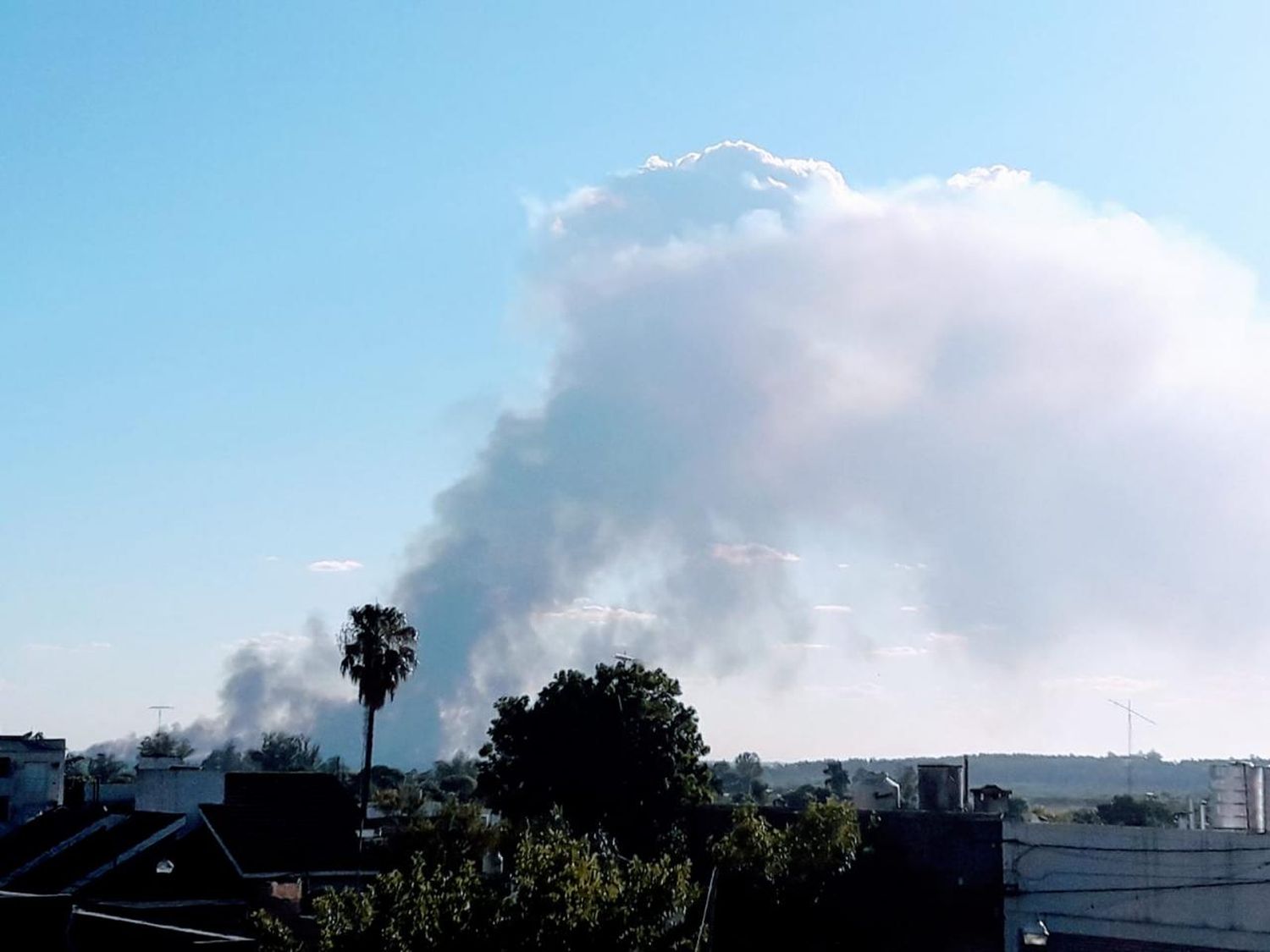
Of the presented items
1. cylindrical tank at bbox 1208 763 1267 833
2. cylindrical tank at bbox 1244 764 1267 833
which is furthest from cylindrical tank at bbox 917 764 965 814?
cylindrical tank at bbox 1244 764 1267 833

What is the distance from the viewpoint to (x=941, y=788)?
5119 centimetres

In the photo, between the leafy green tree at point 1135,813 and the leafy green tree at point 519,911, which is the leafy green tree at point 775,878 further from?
the leafy green tree at point 1135,813

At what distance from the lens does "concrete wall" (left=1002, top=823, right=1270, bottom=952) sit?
41.3 m

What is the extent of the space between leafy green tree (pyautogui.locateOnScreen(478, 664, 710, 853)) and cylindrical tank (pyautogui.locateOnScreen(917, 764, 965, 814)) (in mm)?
Result: 11231

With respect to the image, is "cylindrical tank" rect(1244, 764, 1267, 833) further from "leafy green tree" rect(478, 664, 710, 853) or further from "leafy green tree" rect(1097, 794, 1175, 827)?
"leafy green tree" rect(1097, 794, 1175, 827)

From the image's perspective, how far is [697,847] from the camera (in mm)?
55000

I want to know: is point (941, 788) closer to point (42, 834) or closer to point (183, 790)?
point (183, 790)

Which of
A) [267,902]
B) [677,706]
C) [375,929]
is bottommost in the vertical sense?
[267,902]

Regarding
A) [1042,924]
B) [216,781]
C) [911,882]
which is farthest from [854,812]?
[216,781]

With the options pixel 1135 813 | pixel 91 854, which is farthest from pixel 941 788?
pixel 1135 813

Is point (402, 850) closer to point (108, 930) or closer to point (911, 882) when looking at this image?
point (911, 882)

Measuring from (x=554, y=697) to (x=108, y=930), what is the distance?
34.4m

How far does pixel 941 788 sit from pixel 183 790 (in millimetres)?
31310

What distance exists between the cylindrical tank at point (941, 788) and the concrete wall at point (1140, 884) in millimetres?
5382
